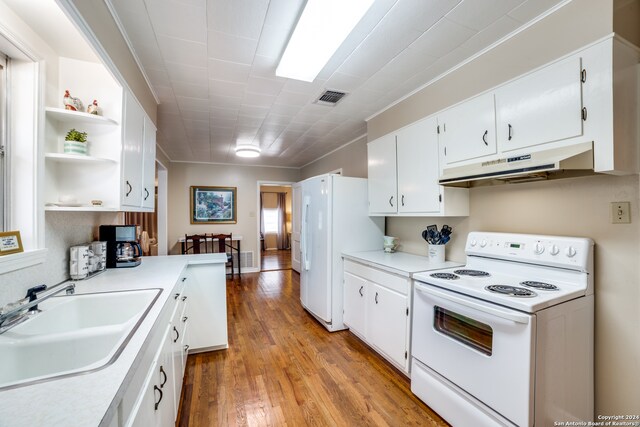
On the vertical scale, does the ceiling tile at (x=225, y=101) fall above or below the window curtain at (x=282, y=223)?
above

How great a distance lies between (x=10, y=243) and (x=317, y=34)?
6.10 feet

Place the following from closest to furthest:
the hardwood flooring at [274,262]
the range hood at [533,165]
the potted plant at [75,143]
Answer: the range hood at [533,165], the potted plant at [75,143], the hardwood flooring at [274,262]

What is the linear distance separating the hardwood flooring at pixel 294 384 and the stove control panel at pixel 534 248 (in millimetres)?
1167

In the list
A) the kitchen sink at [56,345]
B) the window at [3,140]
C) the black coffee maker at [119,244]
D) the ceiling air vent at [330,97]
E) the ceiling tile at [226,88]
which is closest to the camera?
the kitchen sink at [56,345]

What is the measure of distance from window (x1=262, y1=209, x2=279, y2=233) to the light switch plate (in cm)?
905

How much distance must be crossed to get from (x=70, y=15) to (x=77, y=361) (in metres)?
1.41

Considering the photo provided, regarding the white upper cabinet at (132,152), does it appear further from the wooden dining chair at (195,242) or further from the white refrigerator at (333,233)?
the wooden dining chair at (195,242)

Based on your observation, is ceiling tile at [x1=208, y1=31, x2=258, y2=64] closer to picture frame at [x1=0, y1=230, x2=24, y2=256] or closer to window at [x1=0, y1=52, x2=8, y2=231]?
window at [x1=0, y1=52, x2=8, y2=231]

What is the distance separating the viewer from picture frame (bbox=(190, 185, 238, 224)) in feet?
19.5

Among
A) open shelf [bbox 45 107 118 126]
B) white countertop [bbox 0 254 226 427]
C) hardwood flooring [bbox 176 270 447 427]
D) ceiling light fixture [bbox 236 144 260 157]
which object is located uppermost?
ceiling light fixture [bbox 236 144 260 157]

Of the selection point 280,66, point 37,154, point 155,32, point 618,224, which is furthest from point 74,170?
point 618,224

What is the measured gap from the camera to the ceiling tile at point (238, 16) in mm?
1528

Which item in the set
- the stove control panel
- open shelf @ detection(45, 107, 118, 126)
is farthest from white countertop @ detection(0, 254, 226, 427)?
the stove control panel

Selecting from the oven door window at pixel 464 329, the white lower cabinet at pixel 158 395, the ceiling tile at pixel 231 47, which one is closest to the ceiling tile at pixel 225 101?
the ceiling tile at pixel 231 47
